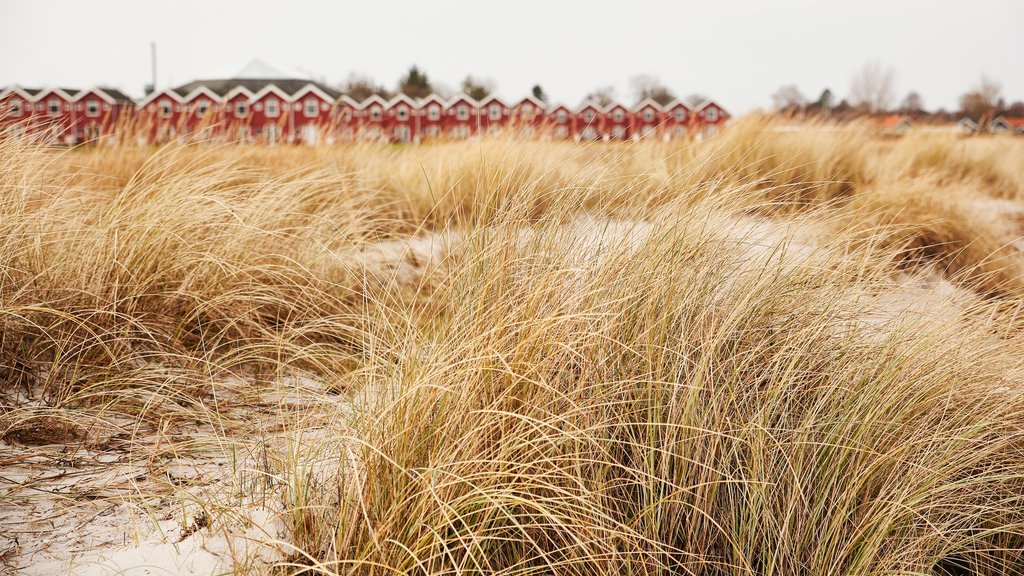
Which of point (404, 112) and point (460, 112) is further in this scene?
point (404, 112)

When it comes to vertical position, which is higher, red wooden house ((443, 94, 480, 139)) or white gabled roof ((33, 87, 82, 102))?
white gabled roof ((33, 87, 82, 102))

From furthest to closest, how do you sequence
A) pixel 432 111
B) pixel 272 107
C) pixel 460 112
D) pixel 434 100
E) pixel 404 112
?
1. pixel 404 112
2. pixel 432 111
3. pixel 434 100
4. pixel 272 107
5. pixel 460 112

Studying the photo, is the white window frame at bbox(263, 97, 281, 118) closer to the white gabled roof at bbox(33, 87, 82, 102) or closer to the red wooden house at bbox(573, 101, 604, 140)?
the white gabled roof at bbox(33, 87, 82, 102)

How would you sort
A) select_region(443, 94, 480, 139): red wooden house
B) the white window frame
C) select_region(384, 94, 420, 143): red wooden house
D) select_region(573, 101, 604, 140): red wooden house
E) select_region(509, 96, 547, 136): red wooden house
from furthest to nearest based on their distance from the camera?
1. select_region(384, 94, 420, 143): red wooden house
2. the white window frame
3. select_region(443, 94, 480, 139): red wooden house
4. select_region(509, 96, 547, 136): red wooden house
5. select_region(573, 101, 604, 140): red wooden house

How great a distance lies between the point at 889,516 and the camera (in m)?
1.47

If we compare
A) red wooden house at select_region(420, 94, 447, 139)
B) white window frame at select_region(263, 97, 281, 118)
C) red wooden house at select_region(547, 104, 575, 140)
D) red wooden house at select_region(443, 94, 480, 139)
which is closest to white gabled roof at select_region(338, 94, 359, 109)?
red wooden house at select_region(547, 104, 575, 140)

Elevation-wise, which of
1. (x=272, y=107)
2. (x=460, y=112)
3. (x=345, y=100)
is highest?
(x=272, y=107)

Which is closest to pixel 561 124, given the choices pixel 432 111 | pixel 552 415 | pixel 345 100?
pixel 552 415

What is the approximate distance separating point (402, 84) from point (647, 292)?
50255mm

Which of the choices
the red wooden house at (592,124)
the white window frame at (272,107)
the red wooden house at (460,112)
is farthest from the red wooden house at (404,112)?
the red wooden house at (592,124)

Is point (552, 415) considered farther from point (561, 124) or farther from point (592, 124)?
point (592, 124)

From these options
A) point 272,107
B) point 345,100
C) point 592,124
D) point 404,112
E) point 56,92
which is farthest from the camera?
point 404,112

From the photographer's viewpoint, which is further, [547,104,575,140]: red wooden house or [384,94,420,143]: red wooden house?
[384,94,420,143]: red wooden house

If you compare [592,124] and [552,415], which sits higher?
[592,124]
